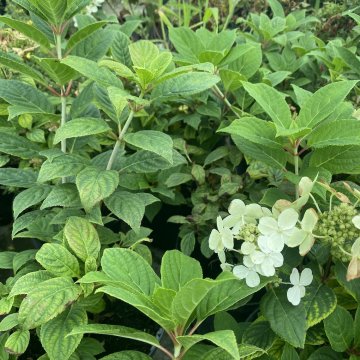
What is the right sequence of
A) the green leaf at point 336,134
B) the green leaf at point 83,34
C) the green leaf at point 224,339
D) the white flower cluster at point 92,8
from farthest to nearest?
the white flower cluster at point 92,8
the green leaf at point 83,34
the green leaf at point 336,134
the green leaf at point 224,339

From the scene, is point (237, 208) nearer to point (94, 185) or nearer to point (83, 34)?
point (94, 185)

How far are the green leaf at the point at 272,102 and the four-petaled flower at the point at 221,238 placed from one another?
26cm

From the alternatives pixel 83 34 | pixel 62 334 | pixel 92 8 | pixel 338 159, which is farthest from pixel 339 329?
pixel 92 8

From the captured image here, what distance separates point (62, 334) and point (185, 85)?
601 mm

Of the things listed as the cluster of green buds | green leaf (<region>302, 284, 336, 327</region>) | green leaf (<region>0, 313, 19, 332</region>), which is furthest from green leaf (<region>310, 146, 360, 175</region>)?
green leaf (<region>0, 313, 19, 332</region>)

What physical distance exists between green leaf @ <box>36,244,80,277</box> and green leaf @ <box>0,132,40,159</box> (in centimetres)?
33

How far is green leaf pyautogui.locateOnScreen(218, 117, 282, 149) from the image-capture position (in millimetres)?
1019

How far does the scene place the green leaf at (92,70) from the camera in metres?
1.07

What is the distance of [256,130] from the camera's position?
1038 millimetres

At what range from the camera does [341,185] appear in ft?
3.58

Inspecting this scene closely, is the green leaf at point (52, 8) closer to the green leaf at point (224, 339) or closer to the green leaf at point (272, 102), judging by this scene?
the green leaf at point (272, 102)

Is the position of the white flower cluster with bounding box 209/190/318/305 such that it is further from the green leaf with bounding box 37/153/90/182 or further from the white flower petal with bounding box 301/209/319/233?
the green leaf with bounding box 37/153/90/182


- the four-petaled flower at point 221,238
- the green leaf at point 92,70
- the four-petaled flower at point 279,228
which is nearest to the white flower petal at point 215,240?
the four-petaled flower at point 221,238

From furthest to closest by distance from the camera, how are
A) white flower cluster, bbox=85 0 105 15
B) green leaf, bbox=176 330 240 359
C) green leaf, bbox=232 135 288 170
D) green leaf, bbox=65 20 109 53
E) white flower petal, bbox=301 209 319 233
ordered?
white flower cluster, bbox=85 0 105 15
green leaf, bbox=65 20 109 53
green leaf, bbox=232 135 288 170
white flower petal, bbox=301 209 319 233
green leaf, bbox=176 330 240 359
